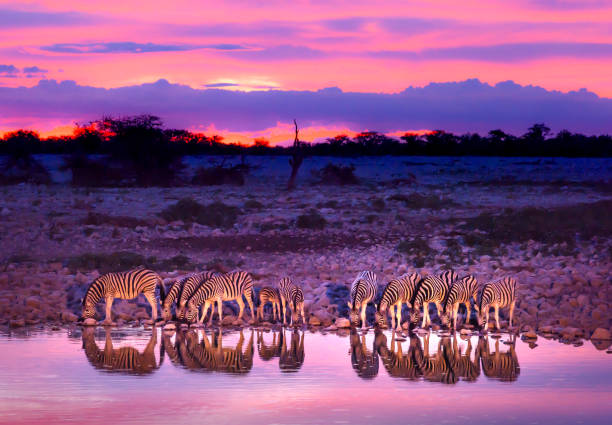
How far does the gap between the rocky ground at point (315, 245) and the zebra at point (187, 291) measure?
0.78 m

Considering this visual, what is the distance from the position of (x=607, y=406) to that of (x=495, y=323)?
5094 mm

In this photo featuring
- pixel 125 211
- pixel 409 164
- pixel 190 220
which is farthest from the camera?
pixel 409 164

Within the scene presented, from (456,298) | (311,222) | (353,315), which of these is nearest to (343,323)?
(353,315)

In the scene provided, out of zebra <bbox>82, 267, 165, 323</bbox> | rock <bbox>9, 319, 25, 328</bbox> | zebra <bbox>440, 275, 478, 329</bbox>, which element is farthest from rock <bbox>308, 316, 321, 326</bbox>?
rock <bbox>9, 319, 25, 328</bbox>

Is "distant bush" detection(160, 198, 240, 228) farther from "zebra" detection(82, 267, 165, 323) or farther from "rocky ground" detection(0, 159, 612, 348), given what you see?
"zebra" detection(82, 267, 165, 323)

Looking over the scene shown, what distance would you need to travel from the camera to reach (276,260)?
22516 mm

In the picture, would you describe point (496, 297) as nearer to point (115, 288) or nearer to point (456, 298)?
point (456, 298)

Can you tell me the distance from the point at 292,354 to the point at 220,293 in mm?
2934

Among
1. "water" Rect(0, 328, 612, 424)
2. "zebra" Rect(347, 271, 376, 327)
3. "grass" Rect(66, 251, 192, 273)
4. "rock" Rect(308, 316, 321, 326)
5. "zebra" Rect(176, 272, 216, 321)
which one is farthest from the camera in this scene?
"grass" Rect(66, 251, 192, 273)

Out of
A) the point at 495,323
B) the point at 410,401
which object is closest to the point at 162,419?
the point at 410,401

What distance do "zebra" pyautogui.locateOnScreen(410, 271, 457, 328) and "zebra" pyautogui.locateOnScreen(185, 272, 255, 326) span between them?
271 cm

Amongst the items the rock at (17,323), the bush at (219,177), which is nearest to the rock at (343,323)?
the rock at (17,323)

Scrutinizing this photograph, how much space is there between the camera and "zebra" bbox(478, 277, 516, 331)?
48.1 ft

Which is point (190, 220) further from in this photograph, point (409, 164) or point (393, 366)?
point (409, 164)
